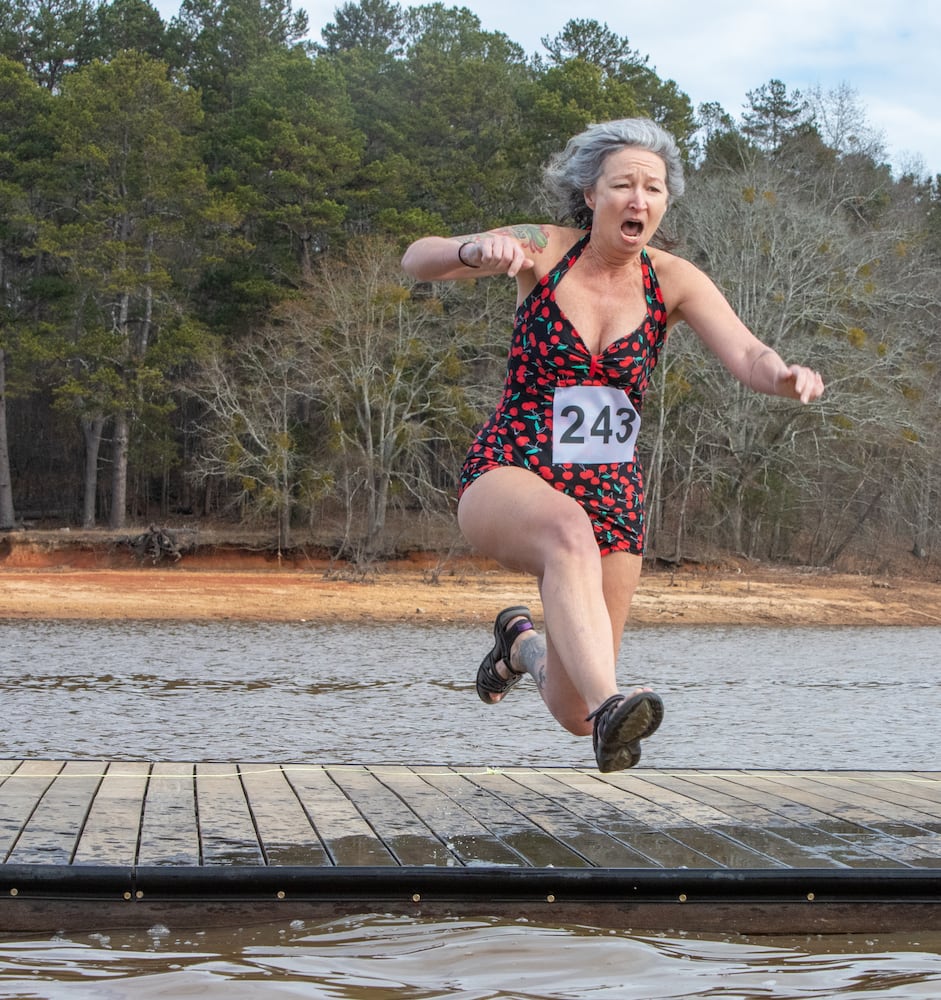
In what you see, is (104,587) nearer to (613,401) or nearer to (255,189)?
(255,189)

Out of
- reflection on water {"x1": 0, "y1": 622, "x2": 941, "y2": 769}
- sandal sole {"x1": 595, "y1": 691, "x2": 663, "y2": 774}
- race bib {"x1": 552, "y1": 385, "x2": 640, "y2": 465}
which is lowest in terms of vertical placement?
reflection on water {"x1": 0, "y1": 622, "x2": 941, "y2": 769}

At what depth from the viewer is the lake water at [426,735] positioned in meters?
3.22

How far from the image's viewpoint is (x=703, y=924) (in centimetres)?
379

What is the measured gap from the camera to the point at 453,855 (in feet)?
13.0

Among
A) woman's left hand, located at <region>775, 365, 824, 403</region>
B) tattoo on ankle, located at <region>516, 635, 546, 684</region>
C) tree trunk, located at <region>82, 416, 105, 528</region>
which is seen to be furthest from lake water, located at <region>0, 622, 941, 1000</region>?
tree trunk, located at <region>82, 416, 105, 528</region>

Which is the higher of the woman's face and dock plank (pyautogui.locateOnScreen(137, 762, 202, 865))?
the woman's face

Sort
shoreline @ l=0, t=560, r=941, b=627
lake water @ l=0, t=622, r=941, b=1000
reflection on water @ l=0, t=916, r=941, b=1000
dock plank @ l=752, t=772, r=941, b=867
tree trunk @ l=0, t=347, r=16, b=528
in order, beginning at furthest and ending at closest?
tree trunk @ l=0, t=347, r=16, b=528 → shoreline @ l=0, t=560, r=941, b=627 → dock plank @ l=752, t=772, r=941, b=867 → lake water @ l=0, t=622, r=941, b=1000 → reflection on water @ l=0, t=916, r=941, b=1000

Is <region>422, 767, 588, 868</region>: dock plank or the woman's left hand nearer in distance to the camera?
the woman's left hand

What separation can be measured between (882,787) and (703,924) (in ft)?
6.79

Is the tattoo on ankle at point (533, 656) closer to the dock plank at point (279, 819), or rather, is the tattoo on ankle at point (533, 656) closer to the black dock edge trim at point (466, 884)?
the black dock edge trim at point (466, 884)

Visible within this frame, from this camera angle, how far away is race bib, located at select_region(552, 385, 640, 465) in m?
3.76

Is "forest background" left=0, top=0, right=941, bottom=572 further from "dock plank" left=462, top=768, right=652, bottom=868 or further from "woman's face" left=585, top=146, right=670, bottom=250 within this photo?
"woman's face" left=585, top=146, right=670, bottom=250

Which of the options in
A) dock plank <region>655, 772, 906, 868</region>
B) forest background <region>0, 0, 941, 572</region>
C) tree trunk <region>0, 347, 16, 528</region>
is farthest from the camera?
tree trunk <region>0, 347, 16, 528</region>

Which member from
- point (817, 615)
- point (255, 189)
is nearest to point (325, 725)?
point (817, 615)
